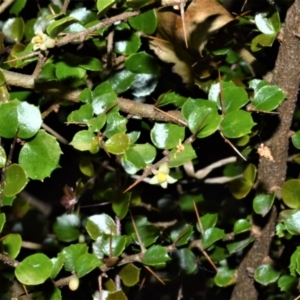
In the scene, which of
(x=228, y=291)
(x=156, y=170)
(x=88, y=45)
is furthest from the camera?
(x=228, y=291)

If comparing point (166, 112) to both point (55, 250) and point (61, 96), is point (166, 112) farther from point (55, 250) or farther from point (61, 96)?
point (55, 250)

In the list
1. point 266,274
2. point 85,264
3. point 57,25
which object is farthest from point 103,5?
point 266,274

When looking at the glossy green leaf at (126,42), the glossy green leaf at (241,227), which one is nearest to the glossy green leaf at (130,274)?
the glossy green leaf at (241,227)

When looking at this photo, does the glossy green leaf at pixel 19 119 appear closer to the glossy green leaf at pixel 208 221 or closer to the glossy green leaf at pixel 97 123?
the glossy green leaf at pixel 97 123

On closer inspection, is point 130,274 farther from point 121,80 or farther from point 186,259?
point 121,80

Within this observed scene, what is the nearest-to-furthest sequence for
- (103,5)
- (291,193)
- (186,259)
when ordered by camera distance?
(103,5) < (291,193) < (186,259)

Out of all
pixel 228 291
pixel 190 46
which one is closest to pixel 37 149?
pixel 190 46
